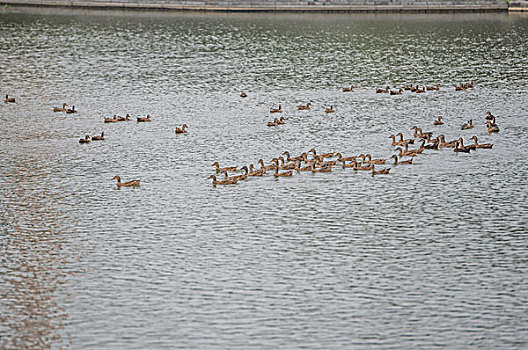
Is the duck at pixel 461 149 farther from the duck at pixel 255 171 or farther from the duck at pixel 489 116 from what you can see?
the duck at pixel 255 171

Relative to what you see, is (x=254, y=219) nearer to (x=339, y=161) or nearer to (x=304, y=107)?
(x=339, y=161)

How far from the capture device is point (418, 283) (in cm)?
2750

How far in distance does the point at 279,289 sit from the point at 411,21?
77.2 m

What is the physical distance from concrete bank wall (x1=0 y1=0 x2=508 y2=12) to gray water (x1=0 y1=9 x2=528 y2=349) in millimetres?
44402

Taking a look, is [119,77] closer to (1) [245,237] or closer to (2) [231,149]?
(2) [231,149]

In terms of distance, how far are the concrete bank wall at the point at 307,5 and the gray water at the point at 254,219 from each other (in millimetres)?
44402

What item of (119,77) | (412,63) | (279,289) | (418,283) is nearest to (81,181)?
(279,289)

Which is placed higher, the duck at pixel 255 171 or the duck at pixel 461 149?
the duck at pixel 461 149

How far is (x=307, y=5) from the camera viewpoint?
110 m

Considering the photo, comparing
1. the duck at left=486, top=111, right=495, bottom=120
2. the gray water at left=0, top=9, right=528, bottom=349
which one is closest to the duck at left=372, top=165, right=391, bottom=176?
the gray water at left=0, top=9, right=528, bottom=349

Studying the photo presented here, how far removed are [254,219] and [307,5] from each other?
8055 centimetres

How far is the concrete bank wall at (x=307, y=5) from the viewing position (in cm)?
10956

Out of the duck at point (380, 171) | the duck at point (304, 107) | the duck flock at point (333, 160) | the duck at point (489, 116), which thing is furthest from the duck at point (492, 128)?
the duck at point (304, 107)

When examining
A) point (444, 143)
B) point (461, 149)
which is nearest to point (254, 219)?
point (444, 143)
